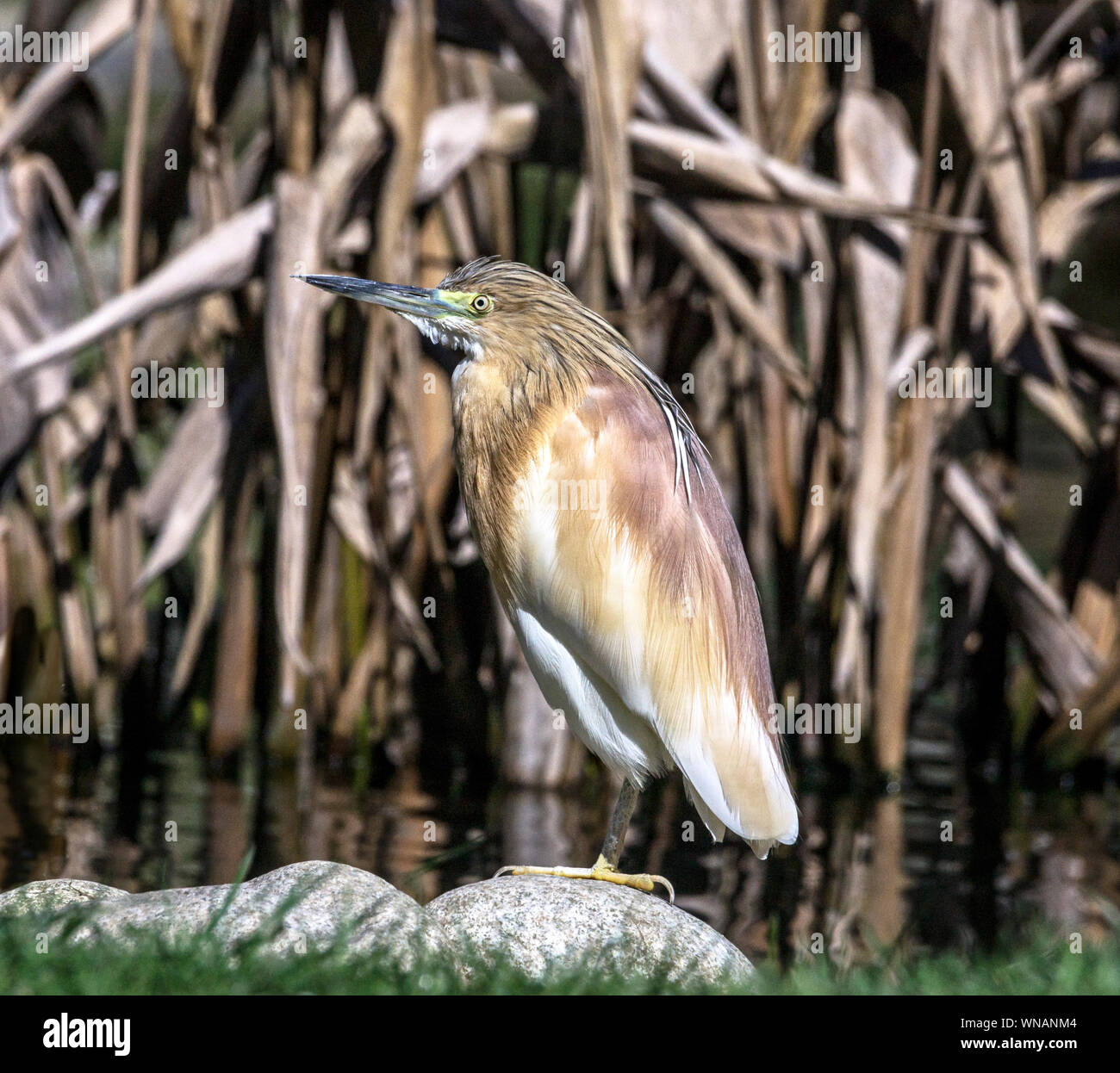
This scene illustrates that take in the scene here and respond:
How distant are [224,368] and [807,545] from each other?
2867 mm

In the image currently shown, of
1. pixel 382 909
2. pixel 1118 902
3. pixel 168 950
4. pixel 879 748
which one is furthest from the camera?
pixel 879 748

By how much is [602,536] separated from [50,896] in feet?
5.47

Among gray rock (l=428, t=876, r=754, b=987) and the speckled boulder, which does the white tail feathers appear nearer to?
gray rock (l=428, t=876, r=754, b=987)

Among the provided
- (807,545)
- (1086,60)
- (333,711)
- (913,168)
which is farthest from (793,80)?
(333,711)

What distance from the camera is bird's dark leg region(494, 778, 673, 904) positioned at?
13.9 feet

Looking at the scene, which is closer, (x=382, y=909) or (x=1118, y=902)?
(x=382, y=909)

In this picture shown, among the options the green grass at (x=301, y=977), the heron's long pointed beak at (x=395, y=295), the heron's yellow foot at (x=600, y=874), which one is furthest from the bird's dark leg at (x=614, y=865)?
the heron's long pointed beak at (x=395, y=295)

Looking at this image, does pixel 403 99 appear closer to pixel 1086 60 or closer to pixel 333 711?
pixel 333 711

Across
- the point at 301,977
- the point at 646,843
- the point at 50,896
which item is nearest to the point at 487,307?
the point at 301,977

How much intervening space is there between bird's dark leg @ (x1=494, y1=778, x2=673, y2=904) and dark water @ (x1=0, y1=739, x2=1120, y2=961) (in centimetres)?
146

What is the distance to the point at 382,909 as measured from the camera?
3973mm

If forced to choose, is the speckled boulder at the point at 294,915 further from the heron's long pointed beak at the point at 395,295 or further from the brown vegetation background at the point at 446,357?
the brown vegetation background at the point at 446,357

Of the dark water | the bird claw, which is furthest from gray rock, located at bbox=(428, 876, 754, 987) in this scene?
the dark water

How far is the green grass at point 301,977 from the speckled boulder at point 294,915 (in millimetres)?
75
